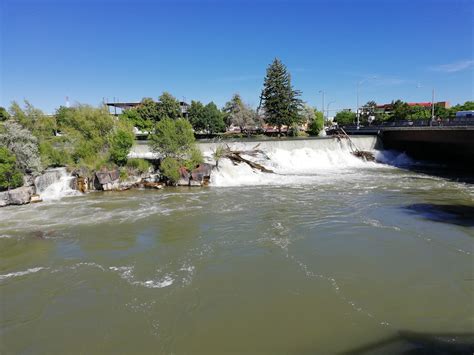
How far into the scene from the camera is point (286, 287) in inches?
362

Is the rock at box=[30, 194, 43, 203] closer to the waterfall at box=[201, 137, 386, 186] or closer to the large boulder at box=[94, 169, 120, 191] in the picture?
the large boulder at box=[94, 169, 120, 191]

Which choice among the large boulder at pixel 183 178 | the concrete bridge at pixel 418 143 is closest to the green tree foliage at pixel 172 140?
the large boulder at pixel 183 178

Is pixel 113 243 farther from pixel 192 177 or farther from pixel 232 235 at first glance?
pixel 192 177

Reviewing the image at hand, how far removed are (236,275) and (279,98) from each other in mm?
49875

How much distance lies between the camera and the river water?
7.20 metres

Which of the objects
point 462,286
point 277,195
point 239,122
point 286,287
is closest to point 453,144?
point 277,195

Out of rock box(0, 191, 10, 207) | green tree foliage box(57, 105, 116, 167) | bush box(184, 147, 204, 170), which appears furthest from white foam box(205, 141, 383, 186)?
rock box(0, 191, 10, 207)

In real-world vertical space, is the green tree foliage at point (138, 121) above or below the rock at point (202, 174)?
above

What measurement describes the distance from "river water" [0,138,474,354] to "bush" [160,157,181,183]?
5300mm

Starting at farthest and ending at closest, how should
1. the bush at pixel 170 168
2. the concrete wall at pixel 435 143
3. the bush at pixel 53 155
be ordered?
the concrete wall at pixel 435 143, the bush at pixel 170 168, the bush at pixel 53 155

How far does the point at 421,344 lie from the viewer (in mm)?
6617

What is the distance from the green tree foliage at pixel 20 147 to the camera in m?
22.1

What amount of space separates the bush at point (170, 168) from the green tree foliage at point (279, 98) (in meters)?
34.8

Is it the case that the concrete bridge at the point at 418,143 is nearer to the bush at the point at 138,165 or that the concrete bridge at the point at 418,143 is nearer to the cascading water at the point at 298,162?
the cascading water at the point at 298,162
